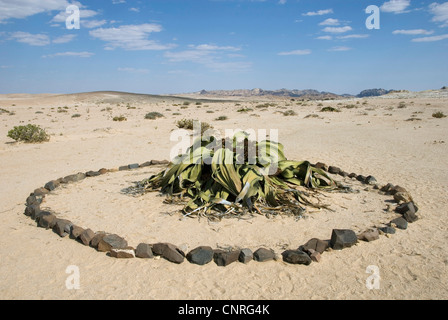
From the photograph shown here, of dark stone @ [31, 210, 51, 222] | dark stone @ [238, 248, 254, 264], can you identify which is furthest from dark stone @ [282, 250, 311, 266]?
dark stone @ [31, 210, 51, 222]

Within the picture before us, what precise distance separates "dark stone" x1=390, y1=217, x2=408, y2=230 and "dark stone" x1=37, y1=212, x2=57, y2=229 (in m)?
3.43

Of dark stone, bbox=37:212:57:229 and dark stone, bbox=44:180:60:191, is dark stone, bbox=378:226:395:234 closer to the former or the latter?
dark stone, bbox=37:212:57:229

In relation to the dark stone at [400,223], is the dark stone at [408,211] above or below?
above

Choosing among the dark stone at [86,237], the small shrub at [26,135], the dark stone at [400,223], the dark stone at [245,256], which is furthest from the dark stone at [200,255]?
the small shrub at [26,135]

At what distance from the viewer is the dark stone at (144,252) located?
2.82 metres

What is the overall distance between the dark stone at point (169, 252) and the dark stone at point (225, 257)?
28 centimetres

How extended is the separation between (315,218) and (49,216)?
2.80 metres

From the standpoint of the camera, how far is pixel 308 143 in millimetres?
8258

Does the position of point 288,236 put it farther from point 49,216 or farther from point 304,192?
point 49,216

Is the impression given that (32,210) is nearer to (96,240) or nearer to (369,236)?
(96,240)

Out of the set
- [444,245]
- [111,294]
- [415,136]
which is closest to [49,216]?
[111,294]

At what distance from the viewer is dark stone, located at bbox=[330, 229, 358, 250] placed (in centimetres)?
288

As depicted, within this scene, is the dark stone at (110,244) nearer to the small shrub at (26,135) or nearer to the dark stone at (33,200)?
the dark stone at (33,200)

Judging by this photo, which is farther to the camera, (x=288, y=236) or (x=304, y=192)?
(x=304, y=192)
